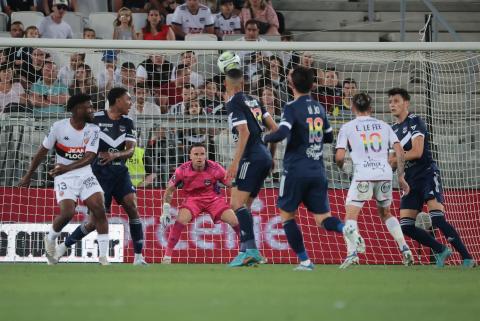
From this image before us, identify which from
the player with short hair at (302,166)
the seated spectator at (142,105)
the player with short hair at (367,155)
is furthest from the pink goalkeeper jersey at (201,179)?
the player with short hair at (302,166)

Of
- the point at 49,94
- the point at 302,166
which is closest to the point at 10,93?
the point at 49,94

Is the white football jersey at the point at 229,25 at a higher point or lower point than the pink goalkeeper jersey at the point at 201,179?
higher

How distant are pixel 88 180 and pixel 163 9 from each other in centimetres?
817

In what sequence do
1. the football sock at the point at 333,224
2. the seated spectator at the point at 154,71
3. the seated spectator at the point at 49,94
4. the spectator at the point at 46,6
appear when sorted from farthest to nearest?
the spectator at the point at 46,6 → the seated spectator at the point at 154,71 → the seated spectator at the point at 49,94 → the football sock at the point at 333,224

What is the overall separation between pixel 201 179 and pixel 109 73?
2.87 meters

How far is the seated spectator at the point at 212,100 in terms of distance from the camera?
16.8m

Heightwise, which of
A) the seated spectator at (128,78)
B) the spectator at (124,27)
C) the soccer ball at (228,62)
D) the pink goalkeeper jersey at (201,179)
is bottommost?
the pink goalkeeper jersey at (201,179)

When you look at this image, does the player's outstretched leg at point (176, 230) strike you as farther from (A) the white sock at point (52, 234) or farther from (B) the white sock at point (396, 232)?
(B) the white sock at point (396, 232)

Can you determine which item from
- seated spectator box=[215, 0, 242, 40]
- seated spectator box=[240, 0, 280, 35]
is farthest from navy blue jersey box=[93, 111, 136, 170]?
seated spectator box=[240, 0, 280, 35]

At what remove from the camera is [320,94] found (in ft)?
56.1

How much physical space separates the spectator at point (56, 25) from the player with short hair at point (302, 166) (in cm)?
829

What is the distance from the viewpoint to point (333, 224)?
467 inches

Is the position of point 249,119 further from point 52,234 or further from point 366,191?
point 52,234

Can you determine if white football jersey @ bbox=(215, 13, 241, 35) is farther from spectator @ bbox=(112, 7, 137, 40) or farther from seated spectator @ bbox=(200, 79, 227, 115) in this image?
seated spectator @ bbox=(200, 79, 227, 115)
